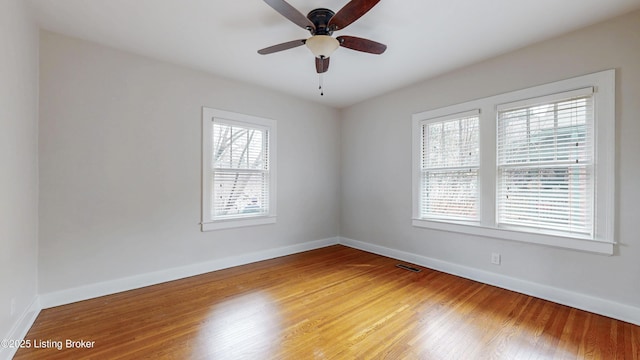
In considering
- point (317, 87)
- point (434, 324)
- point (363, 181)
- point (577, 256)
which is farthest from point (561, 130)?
point (317, 87)

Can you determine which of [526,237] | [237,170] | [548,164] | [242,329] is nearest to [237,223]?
[237,170]

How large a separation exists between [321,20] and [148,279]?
3.28 m

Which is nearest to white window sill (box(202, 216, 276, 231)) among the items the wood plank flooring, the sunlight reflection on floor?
the wood plank flooring

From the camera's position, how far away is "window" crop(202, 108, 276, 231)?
355cm

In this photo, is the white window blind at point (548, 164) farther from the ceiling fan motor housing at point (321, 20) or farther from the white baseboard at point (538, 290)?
the ceiling fan motor housing at point (321, 20)

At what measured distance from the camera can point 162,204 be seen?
3.20m

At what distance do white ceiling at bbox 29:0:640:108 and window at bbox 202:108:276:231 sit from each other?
2.47 ft

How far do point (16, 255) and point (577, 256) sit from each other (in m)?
4.77

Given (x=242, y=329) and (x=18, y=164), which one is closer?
(x=18, y=164)

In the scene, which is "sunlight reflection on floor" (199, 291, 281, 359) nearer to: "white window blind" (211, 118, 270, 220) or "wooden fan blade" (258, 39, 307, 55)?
"white window blind" (211, 118, 270, 220)

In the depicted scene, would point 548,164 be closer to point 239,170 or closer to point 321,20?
point 321,20

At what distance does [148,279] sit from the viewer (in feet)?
10.1

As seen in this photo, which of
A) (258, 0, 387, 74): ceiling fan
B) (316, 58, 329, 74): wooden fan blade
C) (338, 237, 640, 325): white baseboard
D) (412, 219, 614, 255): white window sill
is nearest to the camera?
(258, 0, 387, 74): ceiling fan

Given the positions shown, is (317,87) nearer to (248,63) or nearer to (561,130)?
(248,63)
